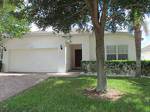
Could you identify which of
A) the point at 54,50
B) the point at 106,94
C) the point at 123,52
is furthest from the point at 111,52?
the point at 106,94

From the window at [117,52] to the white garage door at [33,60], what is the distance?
208 inches

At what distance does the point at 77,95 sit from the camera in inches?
458

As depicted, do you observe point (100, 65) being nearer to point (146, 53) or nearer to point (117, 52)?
point (117, 52)

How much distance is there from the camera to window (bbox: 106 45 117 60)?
24.3 metres

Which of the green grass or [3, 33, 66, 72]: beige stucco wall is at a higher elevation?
[3, 33, 66, 72]: beige stucco wall

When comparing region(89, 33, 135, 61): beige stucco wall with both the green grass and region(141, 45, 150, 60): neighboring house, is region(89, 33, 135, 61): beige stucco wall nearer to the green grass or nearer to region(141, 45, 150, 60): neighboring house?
the green grass

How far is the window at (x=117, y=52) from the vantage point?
24.1m

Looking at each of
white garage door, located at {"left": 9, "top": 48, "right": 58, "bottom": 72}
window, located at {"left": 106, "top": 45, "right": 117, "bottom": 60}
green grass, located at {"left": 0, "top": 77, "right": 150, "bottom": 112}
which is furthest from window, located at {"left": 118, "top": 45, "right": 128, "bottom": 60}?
green grass, located at {"left": 0, "top": 77, "right": 150, "bottom": 112}

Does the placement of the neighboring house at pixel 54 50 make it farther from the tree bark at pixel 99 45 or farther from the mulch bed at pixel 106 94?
the mulch bed at pixel 106 94

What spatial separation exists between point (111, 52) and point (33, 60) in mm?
8013

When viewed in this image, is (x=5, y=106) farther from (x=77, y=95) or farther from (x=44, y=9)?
(x=44, y=9)

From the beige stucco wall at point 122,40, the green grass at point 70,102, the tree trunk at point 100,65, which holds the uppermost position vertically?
the beige stucco wall at point 122,40

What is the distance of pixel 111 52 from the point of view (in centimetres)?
2441

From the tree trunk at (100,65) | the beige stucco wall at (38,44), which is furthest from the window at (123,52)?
the tree trunk at (100,65)
